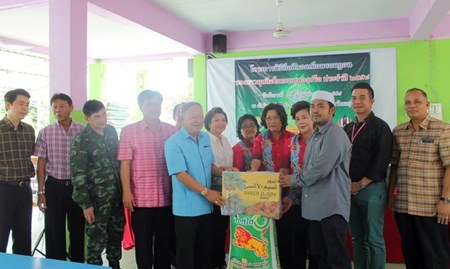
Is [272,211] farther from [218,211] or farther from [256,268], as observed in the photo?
[218,211]

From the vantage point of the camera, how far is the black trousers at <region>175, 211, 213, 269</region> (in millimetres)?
2697

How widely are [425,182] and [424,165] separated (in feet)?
0.36

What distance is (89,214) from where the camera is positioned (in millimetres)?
2789

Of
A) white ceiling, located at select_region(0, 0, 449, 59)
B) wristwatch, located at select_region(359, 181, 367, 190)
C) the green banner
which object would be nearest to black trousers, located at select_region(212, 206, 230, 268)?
wristwatch, located at select_region(359, 181, 367, 190)

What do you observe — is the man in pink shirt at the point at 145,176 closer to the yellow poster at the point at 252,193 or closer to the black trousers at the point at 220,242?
the yellow poster at the point at 252,193

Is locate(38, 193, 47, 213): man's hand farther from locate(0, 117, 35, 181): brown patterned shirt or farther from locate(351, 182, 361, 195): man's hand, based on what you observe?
locate(351, 182, 361, 195): man's hand

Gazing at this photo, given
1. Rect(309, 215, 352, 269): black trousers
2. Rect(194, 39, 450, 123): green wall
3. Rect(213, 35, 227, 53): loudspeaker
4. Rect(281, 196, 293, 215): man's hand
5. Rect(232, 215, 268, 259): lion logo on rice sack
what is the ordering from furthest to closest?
Rect(213, 35, 227, 53): loudspeaker
Rect(194, 39, 450, 123): green wall
Rect(281, 196, 293, 215): man's hand
Rect(232, 215, 268, 259): lion logo on rice sack
Rect(309, 215, 352, 269): black trousers

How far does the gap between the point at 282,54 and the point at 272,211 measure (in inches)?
168

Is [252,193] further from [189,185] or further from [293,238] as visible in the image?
[293,238]

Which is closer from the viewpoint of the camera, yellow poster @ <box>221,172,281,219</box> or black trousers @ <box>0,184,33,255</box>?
yellow poster @ <box>221,172,281,219</box>

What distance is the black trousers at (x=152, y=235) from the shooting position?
2.83m


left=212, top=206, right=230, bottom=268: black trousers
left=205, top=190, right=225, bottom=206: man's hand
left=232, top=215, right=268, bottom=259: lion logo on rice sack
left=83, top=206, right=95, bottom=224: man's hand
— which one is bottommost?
left=212, top=206, right=230, bottom=268: black trousers

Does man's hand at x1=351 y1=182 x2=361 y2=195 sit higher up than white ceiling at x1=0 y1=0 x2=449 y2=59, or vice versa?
white ceiling at x1=0 y1=0 x2=449 y2=59

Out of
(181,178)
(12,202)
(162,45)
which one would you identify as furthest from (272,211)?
(162,45)
